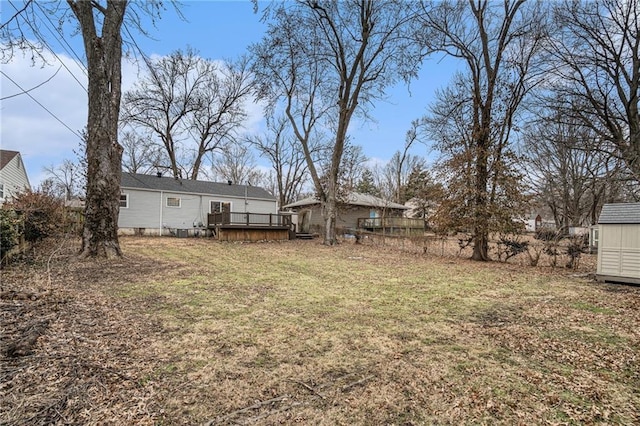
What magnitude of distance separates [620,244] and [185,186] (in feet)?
67.9

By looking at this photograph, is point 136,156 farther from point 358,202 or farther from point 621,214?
point 621,214

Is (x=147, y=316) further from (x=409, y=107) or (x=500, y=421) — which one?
(x=409, y=107)

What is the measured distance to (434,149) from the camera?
13633 millimetres

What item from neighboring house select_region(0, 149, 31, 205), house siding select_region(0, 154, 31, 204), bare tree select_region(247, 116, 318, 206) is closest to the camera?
neighboring house select_region(0, 149, 31, 205)

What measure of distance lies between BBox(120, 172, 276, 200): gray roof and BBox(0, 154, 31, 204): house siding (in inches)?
184

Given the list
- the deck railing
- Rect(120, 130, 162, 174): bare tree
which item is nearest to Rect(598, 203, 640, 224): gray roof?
the deck railing

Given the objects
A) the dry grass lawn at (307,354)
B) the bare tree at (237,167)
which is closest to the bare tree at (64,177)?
the bare tree at (237,167)

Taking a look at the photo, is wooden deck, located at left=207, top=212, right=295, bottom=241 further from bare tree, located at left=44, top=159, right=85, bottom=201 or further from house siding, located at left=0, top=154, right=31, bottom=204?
bare tree, located at left=44, top=159, right=85, bottom=201

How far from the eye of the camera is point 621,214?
24.9ft

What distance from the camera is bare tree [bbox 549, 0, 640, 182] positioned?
11.2 meters

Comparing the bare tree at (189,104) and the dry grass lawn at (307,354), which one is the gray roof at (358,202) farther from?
the dry grass lawn at (307,354)

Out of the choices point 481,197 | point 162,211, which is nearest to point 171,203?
point 162,211

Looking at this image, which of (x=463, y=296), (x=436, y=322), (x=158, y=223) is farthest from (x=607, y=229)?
(x=158, y=223)

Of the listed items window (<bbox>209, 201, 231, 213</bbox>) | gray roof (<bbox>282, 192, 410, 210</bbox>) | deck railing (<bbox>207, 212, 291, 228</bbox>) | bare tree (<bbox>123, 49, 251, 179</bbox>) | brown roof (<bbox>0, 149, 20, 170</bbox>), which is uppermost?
bare tree (<bbox>123, 49, 251, 179</bbox>)
